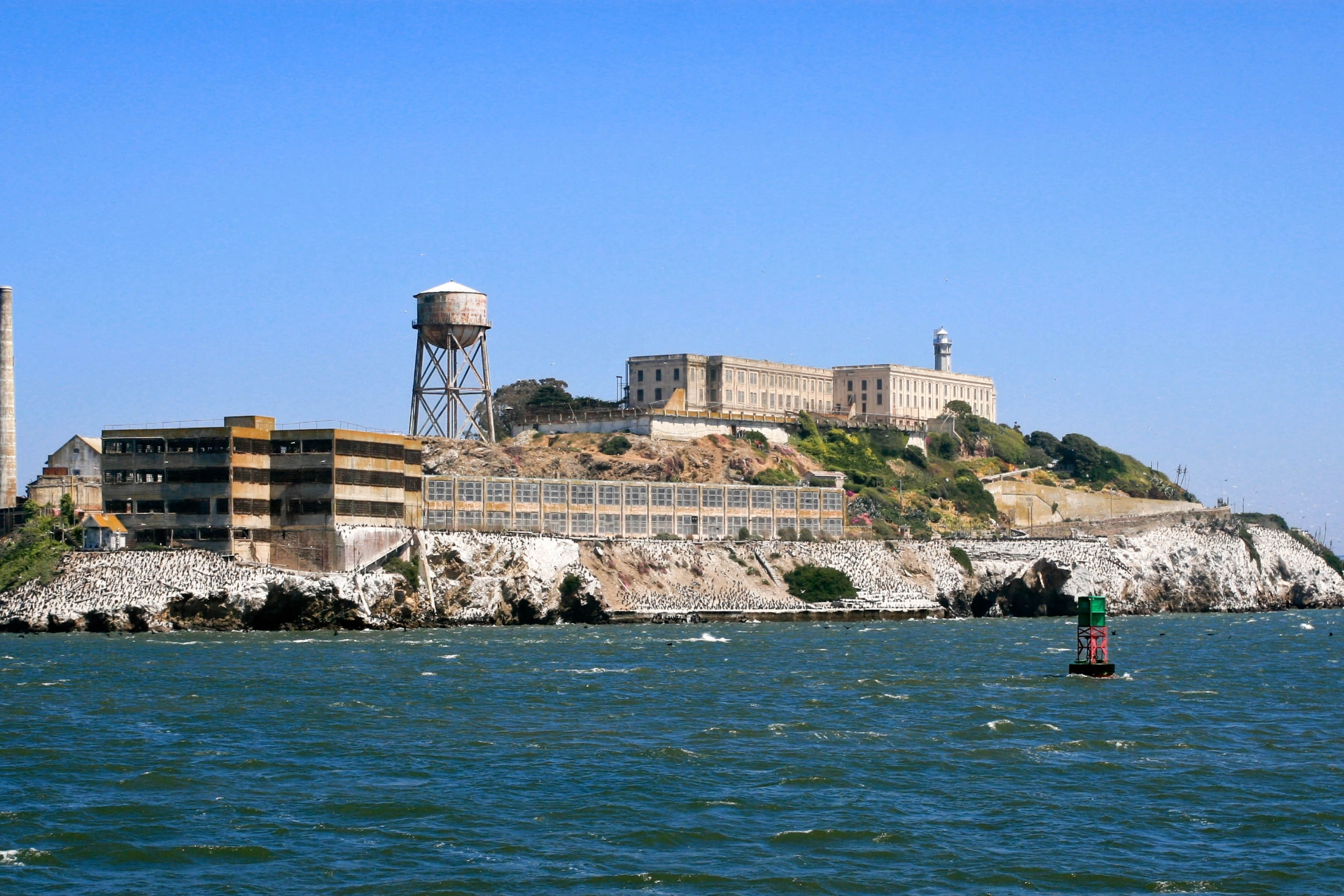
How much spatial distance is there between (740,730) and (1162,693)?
66.4 ft

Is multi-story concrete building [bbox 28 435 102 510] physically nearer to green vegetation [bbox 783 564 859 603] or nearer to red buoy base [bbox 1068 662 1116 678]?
green vegetation [bbox 783 564 859 603]

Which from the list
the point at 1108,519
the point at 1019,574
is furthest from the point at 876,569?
the point at 1108,519

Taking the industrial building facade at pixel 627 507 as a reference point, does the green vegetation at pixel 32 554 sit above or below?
below

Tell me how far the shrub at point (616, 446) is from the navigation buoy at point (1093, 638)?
7829cm

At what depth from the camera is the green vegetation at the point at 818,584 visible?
122m

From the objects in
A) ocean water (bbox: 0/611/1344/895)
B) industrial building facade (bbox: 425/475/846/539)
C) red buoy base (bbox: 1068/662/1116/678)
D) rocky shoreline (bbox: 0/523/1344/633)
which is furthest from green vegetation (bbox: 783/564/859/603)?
red buoy base (bbox: 1068/662/1116/678)

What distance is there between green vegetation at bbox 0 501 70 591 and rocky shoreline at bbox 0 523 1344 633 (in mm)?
776

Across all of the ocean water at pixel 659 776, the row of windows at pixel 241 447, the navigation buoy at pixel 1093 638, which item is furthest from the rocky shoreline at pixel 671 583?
the navigation buoy at pixel 1093 638

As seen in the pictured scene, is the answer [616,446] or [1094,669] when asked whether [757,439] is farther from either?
[1094,669]

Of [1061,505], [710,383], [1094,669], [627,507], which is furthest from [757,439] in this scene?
[1094,669]

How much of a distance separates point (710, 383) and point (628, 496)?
4149 cm

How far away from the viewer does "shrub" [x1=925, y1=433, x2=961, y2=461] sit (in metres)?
187

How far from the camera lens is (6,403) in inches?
4641

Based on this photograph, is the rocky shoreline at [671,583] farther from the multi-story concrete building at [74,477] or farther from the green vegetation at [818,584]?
the multi-story concrete building at [74,477]
